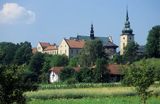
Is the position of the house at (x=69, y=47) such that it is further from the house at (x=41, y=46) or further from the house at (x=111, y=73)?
the house at (x=111, y=73)

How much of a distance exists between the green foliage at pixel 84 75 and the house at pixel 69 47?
64.2 meters

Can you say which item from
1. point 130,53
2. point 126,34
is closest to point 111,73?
point 130,53

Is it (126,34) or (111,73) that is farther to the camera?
(126,34)

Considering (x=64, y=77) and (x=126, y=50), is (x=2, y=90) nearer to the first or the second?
(x=64, y=77)

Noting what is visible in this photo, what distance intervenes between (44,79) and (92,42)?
74.1 feet

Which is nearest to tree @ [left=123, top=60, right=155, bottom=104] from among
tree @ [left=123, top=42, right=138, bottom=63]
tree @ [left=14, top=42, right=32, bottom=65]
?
tree @ [left=123, top=42, right=138, bottom=63]

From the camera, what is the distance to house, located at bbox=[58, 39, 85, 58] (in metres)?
153

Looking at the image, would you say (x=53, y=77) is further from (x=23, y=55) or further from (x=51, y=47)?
(x=51, y=47)

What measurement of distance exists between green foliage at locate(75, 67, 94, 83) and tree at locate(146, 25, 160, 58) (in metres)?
25.1

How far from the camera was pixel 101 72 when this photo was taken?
8731 centimetres

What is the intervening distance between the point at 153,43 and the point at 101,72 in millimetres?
24917

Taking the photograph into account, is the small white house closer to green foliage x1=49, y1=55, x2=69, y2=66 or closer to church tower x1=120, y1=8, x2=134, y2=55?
green foliage x1=49, y1=55, x2=69, y2=66

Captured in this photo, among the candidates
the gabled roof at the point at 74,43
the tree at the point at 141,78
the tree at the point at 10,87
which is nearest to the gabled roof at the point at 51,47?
the gabled roof at the point at 74,43

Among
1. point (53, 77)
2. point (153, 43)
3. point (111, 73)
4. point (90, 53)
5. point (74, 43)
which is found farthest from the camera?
point (74, 43)
